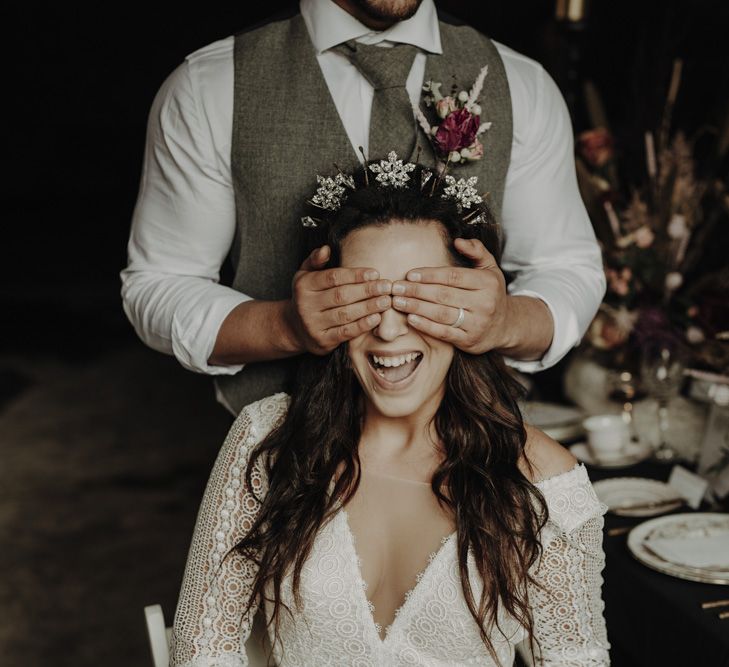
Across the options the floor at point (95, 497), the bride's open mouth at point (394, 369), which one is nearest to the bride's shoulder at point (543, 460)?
the bride's open mouth at point (394, 369)

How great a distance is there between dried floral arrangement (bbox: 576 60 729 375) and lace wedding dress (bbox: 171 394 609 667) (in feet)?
3.74

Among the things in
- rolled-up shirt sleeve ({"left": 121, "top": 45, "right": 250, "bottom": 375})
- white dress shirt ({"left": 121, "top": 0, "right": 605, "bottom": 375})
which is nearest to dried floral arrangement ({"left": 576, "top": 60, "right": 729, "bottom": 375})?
white dress shirt ({"left": 121, "top": 0, "right": 605, "bottom": 375})

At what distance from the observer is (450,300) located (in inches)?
61.4

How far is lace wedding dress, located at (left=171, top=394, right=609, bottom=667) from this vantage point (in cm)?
178

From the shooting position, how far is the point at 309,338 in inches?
64.2

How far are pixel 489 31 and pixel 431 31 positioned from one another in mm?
4015

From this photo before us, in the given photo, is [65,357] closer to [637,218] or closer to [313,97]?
[637,218]

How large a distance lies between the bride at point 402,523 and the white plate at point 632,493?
2.21ft

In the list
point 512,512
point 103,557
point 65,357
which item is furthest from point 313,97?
point 65,357

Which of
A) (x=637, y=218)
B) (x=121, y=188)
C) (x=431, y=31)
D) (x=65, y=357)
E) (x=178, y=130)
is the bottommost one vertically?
(x=65, y=357)

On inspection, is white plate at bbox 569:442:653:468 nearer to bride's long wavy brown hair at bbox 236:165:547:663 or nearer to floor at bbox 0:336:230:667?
bride's long wavy brown hair at bbox 236:165:547:663

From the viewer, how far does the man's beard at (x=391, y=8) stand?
1.81 metres

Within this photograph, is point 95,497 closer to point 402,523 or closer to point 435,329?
point 402,523

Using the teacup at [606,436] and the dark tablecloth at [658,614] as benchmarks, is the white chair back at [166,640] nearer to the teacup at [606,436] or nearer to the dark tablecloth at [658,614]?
the dark tablecloth at [658,614]
